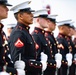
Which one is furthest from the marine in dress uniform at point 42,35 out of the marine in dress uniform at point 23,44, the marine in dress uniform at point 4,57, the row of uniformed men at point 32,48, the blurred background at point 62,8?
the blurred background at point 62,8

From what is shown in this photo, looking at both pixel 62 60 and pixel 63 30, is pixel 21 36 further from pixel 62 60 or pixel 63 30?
pixel 63 30

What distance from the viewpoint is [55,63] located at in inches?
120

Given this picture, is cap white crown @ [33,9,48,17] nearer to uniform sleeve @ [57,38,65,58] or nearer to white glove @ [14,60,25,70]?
uniform sleeve @ [57,38,65,58]

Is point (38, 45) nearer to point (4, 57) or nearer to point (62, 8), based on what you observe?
point (4, 57)

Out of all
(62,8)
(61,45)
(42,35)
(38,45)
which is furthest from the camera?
(62,8)

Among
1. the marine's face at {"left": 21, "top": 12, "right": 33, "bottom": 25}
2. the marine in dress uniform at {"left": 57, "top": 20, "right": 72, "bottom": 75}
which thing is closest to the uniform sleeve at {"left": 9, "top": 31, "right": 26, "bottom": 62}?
the marine's face at {"left": 21, "top": 12, "right": 33, "bottom": 25}

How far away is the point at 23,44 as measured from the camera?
233 centimetres

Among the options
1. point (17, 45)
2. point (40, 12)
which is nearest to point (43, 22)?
point (40, 12)

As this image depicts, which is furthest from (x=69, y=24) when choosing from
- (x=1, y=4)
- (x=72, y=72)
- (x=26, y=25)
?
(x=1, y=4)

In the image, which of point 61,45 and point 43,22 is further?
point 61,45

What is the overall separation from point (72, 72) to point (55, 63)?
A: 1.06 m

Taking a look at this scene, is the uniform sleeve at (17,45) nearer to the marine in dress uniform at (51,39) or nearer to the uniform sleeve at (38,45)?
the uniform sleeve at (38,45)

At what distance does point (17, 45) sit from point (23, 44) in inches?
2.2

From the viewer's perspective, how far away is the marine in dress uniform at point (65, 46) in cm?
346
